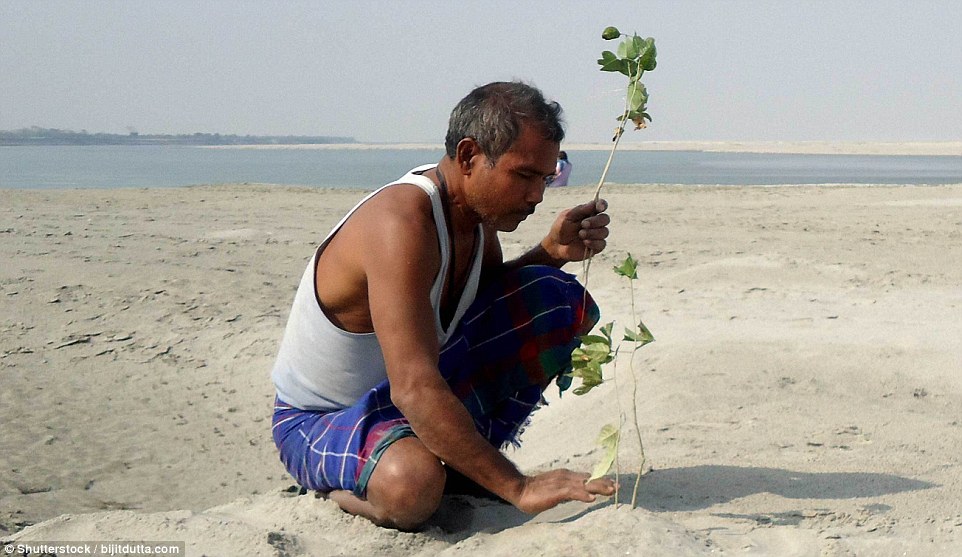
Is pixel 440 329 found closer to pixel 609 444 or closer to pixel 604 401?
pixel 609 444

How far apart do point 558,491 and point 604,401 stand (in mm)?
1930

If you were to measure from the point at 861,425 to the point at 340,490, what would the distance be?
1965 millimetres

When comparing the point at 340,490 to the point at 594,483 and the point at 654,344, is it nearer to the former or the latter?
the point at 594,483

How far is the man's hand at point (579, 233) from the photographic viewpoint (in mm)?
2762

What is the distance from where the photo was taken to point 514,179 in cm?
239

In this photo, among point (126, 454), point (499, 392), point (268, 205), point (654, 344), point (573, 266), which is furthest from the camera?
point (268, 205)

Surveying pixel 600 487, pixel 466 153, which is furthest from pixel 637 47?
pixel 600 487

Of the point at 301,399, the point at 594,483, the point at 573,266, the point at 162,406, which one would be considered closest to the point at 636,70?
the point at 594,483

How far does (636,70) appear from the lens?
2441 millimetres

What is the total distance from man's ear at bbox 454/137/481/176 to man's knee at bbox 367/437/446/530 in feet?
2.43

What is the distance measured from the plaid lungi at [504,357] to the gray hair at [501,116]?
0.60 meters

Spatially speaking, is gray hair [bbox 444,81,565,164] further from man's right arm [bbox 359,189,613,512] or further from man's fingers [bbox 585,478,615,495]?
man's fingers [bbox 585,478,615,495]

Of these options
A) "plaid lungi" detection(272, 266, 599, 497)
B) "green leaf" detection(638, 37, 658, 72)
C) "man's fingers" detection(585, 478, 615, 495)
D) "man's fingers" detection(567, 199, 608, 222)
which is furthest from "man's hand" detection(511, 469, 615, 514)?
"green leaf" detection(638, 37, 658, 72)

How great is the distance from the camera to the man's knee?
243 centimetres
